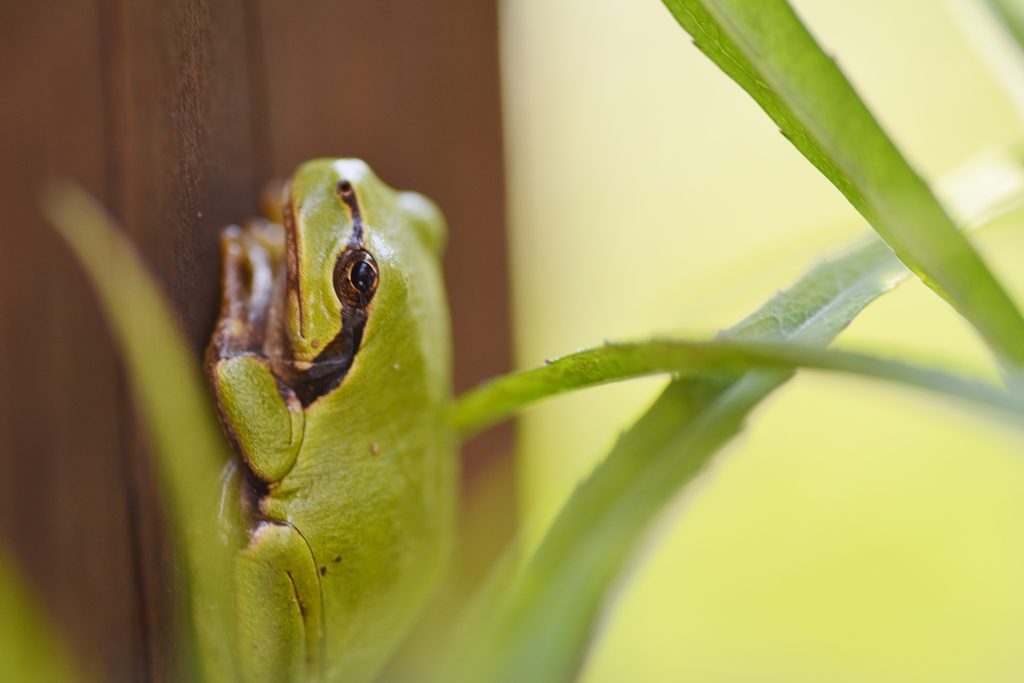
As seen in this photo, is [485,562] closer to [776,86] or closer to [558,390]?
[558,390]

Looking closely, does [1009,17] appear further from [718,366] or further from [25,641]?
[25,641]

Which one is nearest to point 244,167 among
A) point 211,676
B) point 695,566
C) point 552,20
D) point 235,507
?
point 235,507

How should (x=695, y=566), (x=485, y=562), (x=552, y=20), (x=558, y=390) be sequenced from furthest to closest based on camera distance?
1. (x=695, y=566)
2. (x=485, y=562)
3. (x=552, y=20)
4. (x=558, y=390)

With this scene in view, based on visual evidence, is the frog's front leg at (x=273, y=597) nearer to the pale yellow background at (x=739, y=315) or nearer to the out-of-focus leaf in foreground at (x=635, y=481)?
the out-of-focus leaf in foreground at (x=635, y=481)

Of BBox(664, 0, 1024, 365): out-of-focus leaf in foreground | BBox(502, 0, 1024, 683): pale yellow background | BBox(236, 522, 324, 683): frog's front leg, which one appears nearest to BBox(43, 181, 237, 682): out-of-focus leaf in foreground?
BBox(236, 522, 324, 683): frog's front leg

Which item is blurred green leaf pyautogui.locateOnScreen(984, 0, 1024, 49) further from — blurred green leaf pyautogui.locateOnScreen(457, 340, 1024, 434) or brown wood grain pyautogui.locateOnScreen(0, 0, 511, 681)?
brown wood grain pyautogui.locateOnScreen(0, 0, 511, 681)

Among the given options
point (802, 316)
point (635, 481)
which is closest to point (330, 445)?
point (635, 481)

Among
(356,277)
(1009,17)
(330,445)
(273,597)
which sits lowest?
(273,597)

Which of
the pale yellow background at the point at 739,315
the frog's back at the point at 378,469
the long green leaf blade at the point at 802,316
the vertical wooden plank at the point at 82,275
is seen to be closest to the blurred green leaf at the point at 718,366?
the long green leaf blade at the point at 802,316
